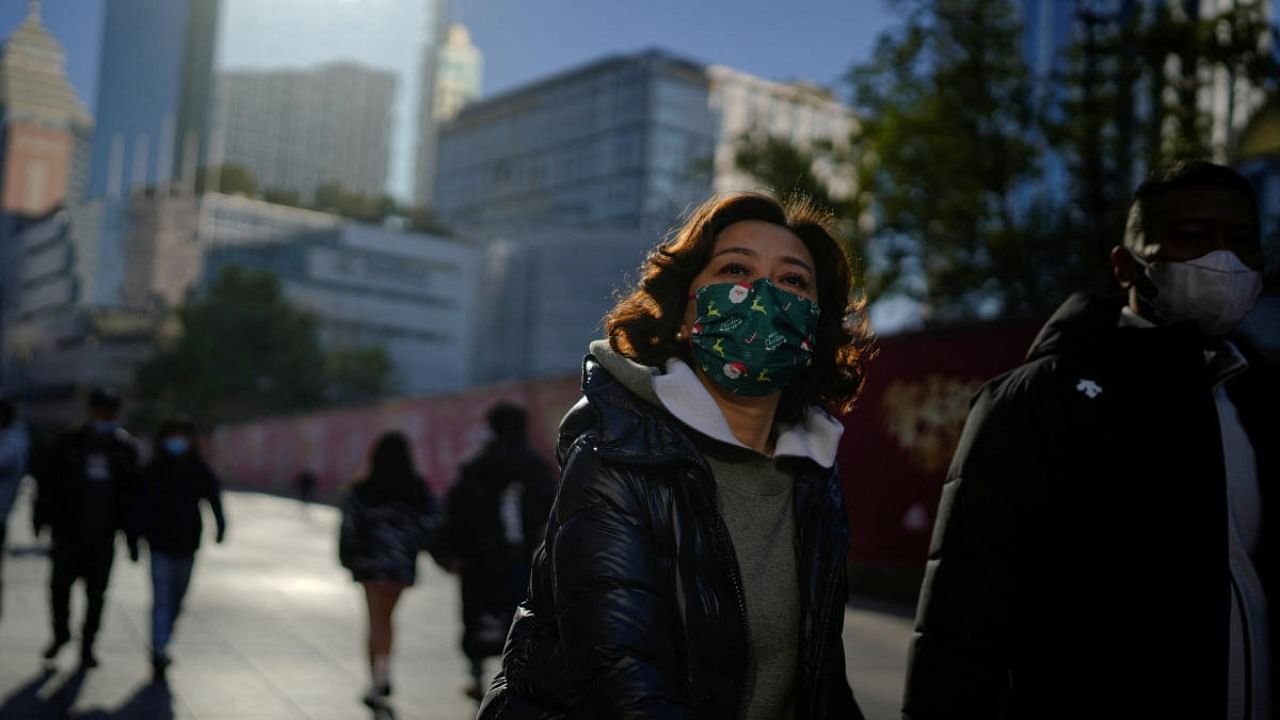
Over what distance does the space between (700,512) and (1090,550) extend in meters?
0.95

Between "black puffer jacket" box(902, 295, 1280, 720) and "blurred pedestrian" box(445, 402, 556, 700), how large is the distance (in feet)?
17.8

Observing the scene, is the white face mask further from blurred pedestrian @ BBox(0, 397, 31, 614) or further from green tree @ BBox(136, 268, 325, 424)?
green tree @ BBox(136, 268, 325, 424)

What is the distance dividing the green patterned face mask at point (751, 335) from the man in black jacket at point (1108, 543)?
615mm

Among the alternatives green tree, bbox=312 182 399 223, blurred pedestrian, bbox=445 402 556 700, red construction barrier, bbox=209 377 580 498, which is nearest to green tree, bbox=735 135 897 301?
red construction barrier, bbox=209 377 580 498

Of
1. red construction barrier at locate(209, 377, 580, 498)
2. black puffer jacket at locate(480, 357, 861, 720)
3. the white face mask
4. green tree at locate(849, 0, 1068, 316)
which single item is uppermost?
green tree at locate(849, 0, 1068, 316)

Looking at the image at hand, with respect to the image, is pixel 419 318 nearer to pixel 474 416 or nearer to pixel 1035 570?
pixel 474 416

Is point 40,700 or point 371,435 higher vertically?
point 40,700

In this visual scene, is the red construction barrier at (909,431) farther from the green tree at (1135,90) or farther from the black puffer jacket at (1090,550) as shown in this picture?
the black puffer jacket at (1090,550)

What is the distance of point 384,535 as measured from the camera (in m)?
8.16

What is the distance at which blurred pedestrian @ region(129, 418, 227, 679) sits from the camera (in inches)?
353

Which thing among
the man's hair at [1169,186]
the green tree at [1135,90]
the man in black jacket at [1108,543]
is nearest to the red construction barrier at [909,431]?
the green tree at [1135,90]

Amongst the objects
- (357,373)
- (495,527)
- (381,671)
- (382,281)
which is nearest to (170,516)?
(381,671)

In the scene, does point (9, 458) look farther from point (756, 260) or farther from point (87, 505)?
point (756, 260)

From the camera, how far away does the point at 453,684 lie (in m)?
8.96
